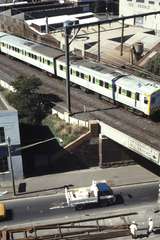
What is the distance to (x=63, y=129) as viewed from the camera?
5306cm

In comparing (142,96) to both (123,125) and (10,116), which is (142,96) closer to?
(123,125)

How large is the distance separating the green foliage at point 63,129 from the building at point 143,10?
4473cm

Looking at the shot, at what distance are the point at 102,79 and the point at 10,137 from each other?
14.9 meters

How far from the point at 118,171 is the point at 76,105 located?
452 inches

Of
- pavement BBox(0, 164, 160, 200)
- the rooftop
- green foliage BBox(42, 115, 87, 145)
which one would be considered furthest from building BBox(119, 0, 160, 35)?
pavement BBox(0, 164, 160, 200)

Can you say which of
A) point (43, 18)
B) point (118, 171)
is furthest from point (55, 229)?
point (43, 18)

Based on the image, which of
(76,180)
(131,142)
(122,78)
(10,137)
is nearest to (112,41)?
(122,78)

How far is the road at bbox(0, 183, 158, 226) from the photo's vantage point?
4212cm

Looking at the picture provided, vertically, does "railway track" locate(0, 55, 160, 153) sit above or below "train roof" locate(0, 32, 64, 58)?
below

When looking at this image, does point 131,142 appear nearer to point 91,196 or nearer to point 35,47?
point 91,196

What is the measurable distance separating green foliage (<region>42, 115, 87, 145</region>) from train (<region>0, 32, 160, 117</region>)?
6356mm

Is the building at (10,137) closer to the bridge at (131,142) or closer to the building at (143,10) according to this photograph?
the bridge at (131,142)

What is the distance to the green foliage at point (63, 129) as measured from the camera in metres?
51.1

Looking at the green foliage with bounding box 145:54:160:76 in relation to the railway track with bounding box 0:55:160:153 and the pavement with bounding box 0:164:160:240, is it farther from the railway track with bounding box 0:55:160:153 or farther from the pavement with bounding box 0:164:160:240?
the pavement with bounding box 0:164:160:240
